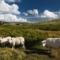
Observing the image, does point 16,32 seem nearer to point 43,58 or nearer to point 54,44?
point 54,44

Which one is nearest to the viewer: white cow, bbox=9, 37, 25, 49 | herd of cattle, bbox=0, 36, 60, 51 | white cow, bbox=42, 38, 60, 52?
white cow, bbox=42, 38, 60, 52

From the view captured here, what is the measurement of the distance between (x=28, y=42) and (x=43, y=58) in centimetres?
1112

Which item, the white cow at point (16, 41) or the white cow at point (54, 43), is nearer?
the white cow at point (54, 43)

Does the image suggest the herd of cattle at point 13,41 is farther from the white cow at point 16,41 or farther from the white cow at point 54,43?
the white cow at point 54,43

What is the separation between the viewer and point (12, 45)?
30.1 m

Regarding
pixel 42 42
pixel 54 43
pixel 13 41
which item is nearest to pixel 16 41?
pixel 13 41

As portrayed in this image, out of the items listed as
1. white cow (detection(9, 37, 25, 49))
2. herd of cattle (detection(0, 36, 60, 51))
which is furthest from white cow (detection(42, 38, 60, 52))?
white cow (detection(9, 37, 25, 49))

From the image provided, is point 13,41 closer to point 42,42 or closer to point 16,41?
point 16,41

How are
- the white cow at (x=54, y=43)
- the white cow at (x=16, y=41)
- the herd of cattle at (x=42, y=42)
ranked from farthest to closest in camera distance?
the white cow at (x=16, y=41) < the herd of cattle at (x=42, y=42) < the white cow at (x=54, y=43)

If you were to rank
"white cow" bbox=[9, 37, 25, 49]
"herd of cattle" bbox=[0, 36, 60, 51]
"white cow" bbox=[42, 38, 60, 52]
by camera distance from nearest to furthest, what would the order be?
"white cow" bbox=[42, 38, 60, 52], "herd of cattle" bbox=[0, 36, 60, 51], "white cow" bbox=[9, 37, 25, 49]

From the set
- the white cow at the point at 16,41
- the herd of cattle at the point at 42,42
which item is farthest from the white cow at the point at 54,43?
the white cow at the point at 16,41

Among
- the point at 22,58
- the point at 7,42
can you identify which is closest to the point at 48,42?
the point at 22,58

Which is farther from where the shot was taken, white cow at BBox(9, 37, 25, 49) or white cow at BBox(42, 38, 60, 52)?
white cow at BBox(9, 37, 25, 49)

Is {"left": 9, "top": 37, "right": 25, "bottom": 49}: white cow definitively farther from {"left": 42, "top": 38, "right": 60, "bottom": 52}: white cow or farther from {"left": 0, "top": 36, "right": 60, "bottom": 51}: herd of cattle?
{"left": 42, "top": 38, "right": 60, "bottom": 52}: white cow
